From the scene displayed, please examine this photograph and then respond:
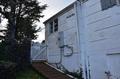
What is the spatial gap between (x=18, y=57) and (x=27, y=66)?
1144mm

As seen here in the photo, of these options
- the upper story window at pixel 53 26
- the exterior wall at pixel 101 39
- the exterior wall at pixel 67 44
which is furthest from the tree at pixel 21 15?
the exterior wall at pixel 101 39

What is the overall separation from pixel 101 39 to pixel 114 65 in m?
1.63

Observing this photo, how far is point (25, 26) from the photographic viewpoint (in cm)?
1766

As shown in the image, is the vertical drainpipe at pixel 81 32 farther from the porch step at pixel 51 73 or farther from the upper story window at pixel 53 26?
the upper story window at pixel 53 26

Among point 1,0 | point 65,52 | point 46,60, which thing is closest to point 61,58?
point 65,52

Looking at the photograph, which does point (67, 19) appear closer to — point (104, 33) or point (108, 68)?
point (104, 33)

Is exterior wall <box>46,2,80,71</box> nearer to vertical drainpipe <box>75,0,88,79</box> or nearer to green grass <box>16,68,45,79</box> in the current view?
vertical drainpipe <box>75,0,88,79</box>

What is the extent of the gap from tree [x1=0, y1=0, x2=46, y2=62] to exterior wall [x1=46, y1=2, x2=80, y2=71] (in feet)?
11.8

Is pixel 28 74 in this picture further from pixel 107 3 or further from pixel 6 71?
pixel 107 3

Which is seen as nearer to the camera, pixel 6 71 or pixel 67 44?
pixel 6 71

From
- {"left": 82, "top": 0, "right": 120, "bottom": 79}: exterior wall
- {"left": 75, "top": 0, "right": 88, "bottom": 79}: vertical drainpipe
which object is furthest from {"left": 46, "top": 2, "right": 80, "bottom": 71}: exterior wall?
{"left": 82, "top": 0, "right": 120, "bottom": 79}: exterior wall

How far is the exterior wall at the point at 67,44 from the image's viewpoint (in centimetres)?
1217

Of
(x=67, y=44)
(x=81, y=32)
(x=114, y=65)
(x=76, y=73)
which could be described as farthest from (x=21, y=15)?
(x=114, y=65)

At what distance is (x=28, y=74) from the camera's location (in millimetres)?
12609
